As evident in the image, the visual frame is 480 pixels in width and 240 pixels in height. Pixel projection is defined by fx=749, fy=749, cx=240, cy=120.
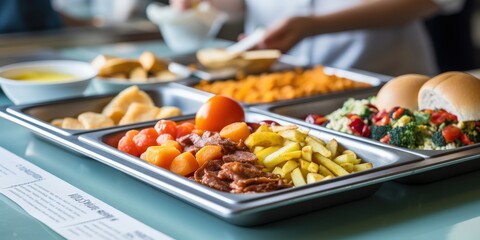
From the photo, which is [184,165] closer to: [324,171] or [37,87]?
[324,171]

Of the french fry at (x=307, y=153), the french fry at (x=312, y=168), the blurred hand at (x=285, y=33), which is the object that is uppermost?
the blurred hand at (x=285, y=33)

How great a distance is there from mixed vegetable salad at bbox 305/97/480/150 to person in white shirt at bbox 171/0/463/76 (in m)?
1.00

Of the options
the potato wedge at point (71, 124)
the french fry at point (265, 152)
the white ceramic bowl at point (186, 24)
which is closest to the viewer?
the french fry at point (265, 152)

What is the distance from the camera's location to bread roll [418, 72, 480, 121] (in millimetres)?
1668

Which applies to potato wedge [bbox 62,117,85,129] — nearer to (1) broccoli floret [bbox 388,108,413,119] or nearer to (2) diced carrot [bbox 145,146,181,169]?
(2) diced carrot [bbox 145,146,181,169]

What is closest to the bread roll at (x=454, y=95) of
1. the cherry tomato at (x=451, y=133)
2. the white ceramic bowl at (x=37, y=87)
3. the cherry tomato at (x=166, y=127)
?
the cherry tomato at (x=451, y=133)

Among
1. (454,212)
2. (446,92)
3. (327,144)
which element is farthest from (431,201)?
(446,92)

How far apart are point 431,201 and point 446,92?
1.30ft

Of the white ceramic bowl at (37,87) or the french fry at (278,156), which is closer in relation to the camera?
the french fry at (278,156)

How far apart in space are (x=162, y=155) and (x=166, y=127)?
0.20 meters

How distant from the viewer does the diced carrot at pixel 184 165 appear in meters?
1.39

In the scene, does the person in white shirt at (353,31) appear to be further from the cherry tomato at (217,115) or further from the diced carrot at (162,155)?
the diced carrot at (162,155)

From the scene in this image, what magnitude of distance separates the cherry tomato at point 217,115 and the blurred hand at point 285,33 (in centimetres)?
102

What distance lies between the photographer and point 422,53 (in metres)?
3.25
